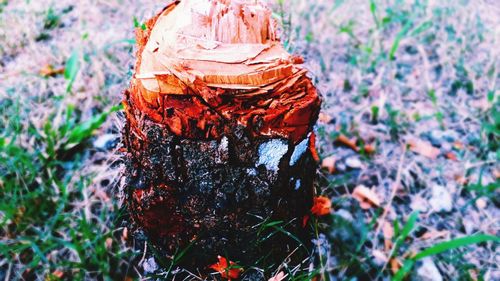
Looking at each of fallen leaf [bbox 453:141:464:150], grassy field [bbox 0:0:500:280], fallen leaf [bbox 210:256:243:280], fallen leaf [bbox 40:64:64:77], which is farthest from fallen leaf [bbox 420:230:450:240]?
fallen leaf [bbox 40:64:64:77]

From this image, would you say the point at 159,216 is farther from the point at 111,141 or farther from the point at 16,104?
the point at 16,104

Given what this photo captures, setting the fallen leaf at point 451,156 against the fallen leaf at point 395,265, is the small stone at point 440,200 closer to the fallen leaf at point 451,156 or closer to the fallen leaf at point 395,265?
the fallen leaf at point 451,156

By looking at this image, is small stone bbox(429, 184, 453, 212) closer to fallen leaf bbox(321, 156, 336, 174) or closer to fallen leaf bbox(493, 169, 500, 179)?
fallen leaf bbox(493, 169, 500, 179)

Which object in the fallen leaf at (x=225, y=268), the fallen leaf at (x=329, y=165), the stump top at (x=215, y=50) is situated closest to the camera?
the stump top at (x=215, y=50)

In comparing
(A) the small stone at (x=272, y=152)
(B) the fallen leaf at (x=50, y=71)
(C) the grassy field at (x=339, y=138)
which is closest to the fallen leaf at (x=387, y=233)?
(C) the grassy field at (x=339, y=138)

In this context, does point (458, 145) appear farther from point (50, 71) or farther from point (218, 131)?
point (50, 71)
